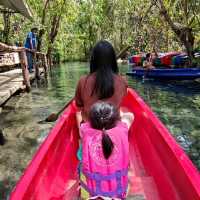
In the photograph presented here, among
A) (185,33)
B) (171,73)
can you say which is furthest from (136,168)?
(185,33)

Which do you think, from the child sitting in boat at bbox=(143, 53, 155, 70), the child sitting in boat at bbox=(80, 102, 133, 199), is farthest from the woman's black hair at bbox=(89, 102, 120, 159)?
the child sitting in boat at bbox=(143, 53, 155, 70)

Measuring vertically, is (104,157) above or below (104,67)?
below

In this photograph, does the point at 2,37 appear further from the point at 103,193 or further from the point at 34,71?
the point at 103,193

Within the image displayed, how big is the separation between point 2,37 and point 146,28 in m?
8.84

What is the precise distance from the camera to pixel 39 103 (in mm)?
10414

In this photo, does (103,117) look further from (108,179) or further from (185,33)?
(185,33)

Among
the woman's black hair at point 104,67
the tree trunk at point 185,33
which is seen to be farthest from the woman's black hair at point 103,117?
the tree trunk at point 185,33

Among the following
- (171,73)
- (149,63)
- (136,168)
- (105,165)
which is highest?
(105,165)

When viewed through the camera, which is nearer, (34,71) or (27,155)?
(27,155)

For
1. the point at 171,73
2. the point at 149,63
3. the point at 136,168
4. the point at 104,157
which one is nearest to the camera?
the point at 104,157

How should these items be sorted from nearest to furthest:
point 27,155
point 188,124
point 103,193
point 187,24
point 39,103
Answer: point 103,193
point 27,155
point 188,124
point 39,103
point 187,24

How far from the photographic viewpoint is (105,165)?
8.05 feet

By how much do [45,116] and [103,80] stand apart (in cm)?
549

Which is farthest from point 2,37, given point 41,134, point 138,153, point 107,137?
point 107,137
